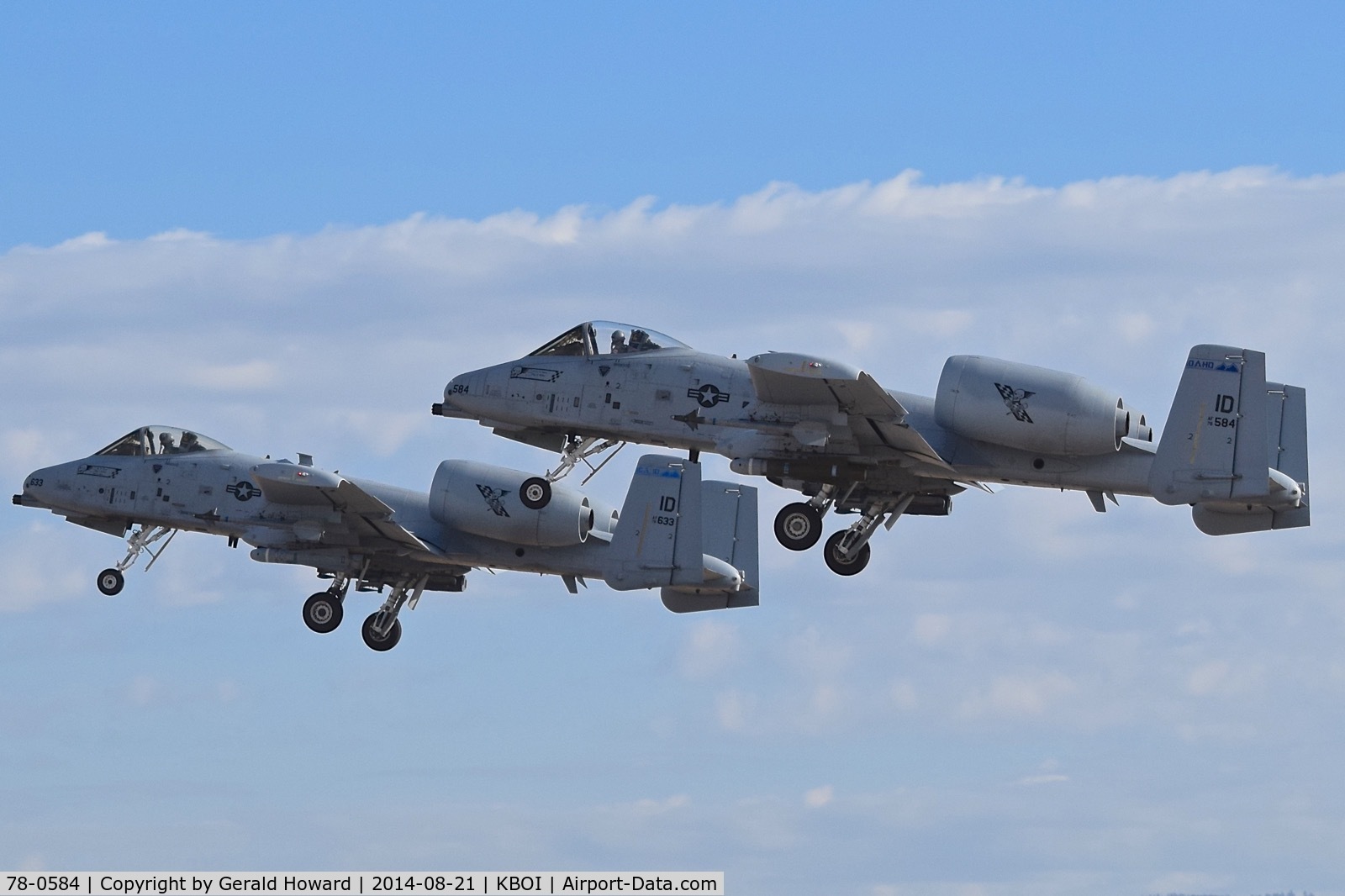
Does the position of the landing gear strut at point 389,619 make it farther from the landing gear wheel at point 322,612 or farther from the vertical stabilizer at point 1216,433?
the vertical stabilizer at point 1216,433

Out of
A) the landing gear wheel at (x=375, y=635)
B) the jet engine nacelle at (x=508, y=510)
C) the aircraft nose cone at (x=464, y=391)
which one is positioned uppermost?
the aircraft nose cone at (x=464, y=391)

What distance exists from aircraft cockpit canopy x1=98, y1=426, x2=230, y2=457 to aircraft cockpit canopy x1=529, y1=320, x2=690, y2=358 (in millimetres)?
9327

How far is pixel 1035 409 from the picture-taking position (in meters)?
41.9

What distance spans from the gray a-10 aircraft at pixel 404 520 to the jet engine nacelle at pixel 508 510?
2 cm

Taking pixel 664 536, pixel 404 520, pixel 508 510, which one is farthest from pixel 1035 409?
pixel 404 520

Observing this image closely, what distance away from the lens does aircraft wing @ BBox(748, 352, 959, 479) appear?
40781 mm

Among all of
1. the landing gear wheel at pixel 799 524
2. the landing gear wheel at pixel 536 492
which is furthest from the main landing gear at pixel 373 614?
the landing gear wheel at pixel 799 524

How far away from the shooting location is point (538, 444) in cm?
4581

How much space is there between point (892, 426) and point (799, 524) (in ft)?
11.2

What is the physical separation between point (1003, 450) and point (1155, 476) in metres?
3.10

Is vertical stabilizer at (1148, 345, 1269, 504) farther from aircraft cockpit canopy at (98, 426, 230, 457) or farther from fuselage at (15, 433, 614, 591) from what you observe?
aircraft cockpit canopy at (98, 426, 230, 457)

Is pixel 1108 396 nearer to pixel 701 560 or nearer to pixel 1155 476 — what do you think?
pixel 1155 476

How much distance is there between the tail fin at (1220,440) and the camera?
132 ft

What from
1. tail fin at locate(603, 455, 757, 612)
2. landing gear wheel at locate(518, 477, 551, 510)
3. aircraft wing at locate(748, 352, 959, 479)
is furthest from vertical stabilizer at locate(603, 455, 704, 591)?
aircraft wing at locate(748, 352, 959, 479)
